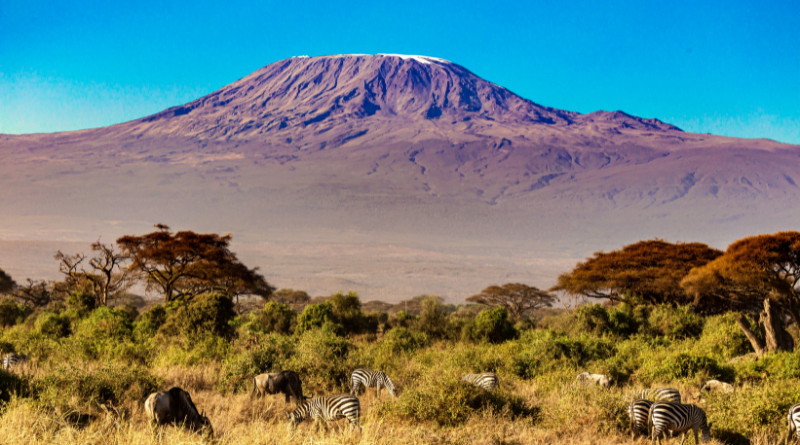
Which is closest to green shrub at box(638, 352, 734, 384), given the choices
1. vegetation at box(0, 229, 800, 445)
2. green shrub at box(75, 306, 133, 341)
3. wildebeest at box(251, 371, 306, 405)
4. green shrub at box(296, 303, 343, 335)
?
vegetation at box(0, 229, 800, 445)

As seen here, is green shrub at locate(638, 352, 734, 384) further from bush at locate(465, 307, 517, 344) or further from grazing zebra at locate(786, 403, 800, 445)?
bush at locate(465, 307, 517, 344)

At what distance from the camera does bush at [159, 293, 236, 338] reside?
18.4 meters

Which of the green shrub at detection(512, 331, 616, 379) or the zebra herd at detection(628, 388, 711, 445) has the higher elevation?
the zebra herd at detection(628, 388, 711, 445)

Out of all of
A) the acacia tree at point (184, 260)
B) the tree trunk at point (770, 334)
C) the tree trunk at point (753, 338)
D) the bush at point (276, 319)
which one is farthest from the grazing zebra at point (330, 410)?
the acacia tree at point (184, 260)

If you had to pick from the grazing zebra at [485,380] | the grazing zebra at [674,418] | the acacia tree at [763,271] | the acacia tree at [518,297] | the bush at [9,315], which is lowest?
the acacia tree at [518,297]

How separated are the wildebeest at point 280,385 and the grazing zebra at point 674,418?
6.38 metres

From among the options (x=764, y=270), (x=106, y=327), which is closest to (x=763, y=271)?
(x=764, y=270)

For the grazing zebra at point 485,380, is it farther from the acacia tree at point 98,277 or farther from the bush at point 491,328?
the acacia tree at point 98,277

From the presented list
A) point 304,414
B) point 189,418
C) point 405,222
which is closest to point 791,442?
point 304,414

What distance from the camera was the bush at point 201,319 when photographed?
18.4 meters

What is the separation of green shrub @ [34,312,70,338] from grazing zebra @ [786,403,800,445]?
68.9ft

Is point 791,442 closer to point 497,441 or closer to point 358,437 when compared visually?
point 497,441

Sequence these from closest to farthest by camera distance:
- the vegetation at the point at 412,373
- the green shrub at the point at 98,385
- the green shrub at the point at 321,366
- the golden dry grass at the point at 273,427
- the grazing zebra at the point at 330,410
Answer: the golden dry grass at the point at 273,427
the vegetation at the point at 412,373
the grazing zebra at the point at 330,410
the green shrub at the point at 98,385
the green shrub at the point at 321,366

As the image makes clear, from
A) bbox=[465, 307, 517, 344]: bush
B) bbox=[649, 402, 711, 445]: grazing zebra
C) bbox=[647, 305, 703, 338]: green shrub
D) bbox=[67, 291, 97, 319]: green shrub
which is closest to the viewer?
bbox=[649, 402, 711, 445]: grazing zebra
